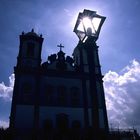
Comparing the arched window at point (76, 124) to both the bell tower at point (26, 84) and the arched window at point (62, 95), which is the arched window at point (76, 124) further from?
the bell tower at point (26, 84)

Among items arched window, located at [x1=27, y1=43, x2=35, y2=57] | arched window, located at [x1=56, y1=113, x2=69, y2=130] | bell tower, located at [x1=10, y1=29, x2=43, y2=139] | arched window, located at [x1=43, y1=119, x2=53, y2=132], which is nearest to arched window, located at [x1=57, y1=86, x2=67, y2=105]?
arched window, located at [x1=56, y1=113, x2=69, y2=130]

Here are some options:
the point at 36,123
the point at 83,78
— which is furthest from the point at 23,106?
the point at 83,78

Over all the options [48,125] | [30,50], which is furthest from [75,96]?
[30,50]

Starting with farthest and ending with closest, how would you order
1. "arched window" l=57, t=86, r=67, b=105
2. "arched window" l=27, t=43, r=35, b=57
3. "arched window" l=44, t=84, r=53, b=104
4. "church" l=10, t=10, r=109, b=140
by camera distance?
"arched window" l=27, t=43, r=35, b=57, "arched window" l=57, t=86, r=67, b=105, "arched window" l=44, t=84, r=53, b=104, "church" l=10, t=10, r=109, b=140

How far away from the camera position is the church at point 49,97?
20109mm

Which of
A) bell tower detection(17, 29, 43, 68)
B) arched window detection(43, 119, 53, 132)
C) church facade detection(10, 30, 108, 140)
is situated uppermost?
bell tower detection(17, 29, 43, 68)

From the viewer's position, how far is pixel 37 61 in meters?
24.9

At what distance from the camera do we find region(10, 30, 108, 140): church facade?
66.1 feet

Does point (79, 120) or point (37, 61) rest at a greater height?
point (37, 61)

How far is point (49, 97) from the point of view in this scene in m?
22.8

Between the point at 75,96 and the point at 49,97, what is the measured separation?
339cm

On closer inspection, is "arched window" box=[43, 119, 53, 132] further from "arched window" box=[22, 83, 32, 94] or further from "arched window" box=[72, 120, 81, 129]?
"arched window" box=[22, 83, 32, 94]

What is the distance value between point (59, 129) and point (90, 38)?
61.8 ft

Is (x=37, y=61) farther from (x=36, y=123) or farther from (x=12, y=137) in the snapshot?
(x=12, y=137)
